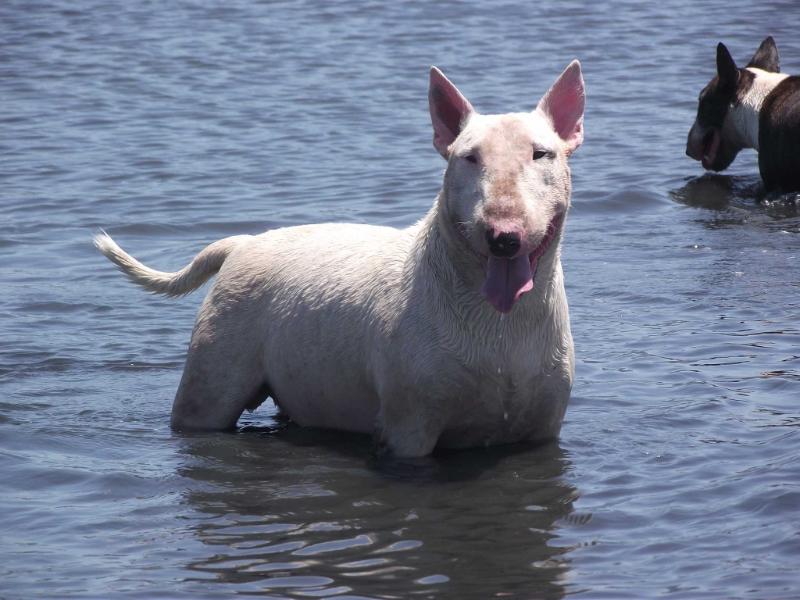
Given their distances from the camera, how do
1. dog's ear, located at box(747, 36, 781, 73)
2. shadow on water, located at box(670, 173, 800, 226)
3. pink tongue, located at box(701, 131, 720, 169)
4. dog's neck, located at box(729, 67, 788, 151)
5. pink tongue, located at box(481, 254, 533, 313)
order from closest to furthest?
pink tongue, located at box(481, 254, 533, 313)
shadow on water, located at box(670, 173, 800, 226)
dog's neck, located at box(729, 67, 788, 151)
pink tongue, located at box(701, 131, 720, 169)
dog's ear, located at box(747, 36, 781, 73)

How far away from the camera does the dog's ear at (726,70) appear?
576 inches

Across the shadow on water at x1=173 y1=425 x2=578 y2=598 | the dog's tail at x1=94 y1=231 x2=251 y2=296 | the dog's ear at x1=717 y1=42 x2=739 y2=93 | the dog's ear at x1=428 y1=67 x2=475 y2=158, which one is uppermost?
the dog's ear at x1=428 y1=67 x2=475 y2=158

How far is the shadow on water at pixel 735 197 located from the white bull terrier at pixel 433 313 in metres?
6.14

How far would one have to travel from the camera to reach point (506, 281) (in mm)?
6625

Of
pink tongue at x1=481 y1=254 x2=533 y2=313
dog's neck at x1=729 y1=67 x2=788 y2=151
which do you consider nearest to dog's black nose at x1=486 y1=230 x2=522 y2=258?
pink tongue at x1=481 y1=254 x2=533 y2=313

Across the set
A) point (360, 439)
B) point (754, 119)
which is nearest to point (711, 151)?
point (754, 119)

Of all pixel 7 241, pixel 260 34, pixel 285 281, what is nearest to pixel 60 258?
pixel 7 241

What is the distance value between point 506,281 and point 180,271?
2.65m

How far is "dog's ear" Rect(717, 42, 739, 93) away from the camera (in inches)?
576

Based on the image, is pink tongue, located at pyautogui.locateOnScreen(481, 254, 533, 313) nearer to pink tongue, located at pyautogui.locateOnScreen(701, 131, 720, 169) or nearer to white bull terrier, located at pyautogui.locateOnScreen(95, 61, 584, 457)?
white bull terrier, located at pyautogui.locateOnScreen(95, 61, 584, 457)

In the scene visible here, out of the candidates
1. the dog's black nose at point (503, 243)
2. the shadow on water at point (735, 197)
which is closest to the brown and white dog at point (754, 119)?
the shadow on water at point (735, 197)

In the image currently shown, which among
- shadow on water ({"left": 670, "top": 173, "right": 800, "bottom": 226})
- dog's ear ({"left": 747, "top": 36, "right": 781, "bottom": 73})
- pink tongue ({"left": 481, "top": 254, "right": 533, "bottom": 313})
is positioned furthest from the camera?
dog's ear ({"left": 747, "top": 36, "right": 781, "bottom": 73})

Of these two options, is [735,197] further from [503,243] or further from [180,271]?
[503,243]

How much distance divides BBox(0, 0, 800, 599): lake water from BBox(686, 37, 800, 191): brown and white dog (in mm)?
320
